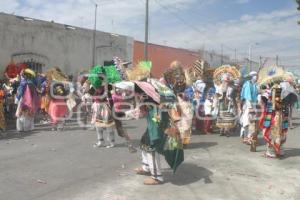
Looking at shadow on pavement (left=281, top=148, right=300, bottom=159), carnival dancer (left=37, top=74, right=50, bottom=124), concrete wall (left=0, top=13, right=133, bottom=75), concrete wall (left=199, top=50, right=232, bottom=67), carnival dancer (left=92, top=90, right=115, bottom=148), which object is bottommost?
shadow on pavement (left=281, top=148, right=300, bottom=159)

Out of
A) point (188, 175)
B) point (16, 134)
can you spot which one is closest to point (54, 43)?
point (16, 134)

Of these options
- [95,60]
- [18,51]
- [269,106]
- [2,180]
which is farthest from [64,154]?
[95,60]

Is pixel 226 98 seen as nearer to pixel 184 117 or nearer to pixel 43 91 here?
pixel 184 117

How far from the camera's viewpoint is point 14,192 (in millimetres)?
6543

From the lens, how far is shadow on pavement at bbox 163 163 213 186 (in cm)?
728

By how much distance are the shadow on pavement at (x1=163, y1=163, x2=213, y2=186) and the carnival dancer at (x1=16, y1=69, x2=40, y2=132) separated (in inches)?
253

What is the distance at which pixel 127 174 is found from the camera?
7.72 metres

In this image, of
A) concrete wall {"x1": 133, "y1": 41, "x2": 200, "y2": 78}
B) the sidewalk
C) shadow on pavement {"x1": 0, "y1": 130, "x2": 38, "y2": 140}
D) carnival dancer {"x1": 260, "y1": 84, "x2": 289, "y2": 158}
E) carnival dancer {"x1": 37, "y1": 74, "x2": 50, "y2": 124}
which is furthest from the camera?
concrete wall {"x1": 133, "y1": 41, "x2": 200, "y2": 78}

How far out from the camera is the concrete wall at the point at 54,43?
61.4 feet

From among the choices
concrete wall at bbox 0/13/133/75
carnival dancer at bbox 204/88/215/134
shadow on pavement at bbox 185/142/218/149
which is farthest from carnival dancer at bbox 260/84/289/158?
concrete wall at bbox 0/13/133/75

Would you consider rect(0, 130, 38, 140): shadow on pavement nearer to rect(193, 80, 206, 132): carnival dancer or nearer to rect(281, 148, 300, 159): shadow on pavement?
rect(193, 80, 206, 132): carnival dancer

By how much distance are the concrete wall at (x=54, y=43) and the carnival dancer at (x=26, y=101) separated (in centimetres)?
555

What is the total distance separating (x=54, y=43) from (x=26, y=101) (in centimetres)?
844

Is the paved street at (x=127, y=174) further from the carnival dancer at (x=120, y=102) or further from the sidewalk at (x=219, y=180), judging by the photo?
the carnival dancer at (x=120, y=102)
